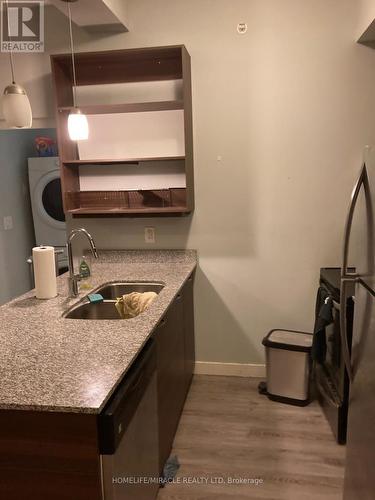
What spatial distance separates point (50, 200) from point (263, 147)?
265 cm

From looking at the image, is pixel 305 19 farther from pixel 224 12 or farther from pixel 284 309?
pixel 284 309

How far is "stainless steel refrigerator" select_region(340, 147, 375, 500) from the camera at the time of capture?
1328mm

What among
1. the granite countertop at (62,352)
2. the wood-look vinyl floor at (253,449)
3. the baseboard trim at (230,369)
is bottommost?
the wood-look vinyl floor at (253,449)

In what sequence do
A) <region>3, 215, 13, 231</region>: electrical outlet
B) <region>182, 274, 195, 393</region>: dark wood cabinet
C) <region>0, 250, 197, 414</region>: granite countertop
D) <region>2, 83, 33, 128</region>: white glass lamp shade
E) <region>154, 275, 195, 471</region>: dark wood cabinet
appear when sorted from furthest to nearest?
<region>3, 215, 13, 231</region>: electrical outlet < <region>182, 274, 195, 393</region>: dark wood cabinet < <region>154, 275, 195, 471</region>: dark wood cabinet < <region>2, 83, 33, 128</region>: white glass lamp shade < <region>0, 250, 197, 414</region>: granite countertop

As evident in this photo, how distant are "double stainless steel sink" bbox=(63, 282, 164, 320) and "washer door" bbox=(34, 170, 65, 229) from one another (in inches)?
89.1

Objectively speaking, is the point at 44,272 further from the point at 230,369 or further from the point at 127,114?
the point at 230,369

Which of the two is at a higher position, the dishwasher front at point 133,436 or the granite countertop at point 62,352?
the granite countertop at point 62,352

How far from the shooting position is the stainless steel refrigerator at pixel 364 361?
1328 mm

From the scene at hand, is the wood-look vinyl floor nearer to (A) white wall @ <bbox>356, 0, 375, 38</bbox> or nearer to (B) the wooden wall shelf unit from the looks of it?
(B) the wooden wall shelf unit

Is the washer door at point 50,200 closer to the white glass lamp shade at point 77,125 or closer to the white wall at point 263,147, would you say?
the white wall at point 263,147

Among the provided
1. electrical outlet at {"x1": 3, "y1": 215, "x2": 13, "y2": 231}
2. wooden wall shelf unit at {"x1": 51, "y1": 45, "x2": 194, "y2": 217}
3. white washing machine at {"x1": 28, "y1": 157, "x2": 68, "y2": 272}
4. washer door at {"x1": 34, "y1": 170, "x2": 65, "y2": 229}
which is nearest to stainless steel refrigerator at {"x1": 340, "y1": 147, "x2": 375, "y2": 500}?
wooden wall shelf unit at {"x1": 51, "y1": 45, "x2": 194, "y2": 217}

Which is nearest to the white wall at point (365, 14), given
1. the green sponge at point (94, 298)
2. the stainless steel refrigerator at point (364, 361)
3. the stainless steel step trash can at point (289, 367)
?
the stainless steel refrigerator at point (364, 361)

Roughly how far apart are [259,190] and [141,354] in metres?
1.71

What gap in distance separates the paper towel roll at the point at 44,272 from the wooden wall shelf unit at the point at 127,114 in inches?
34.3
